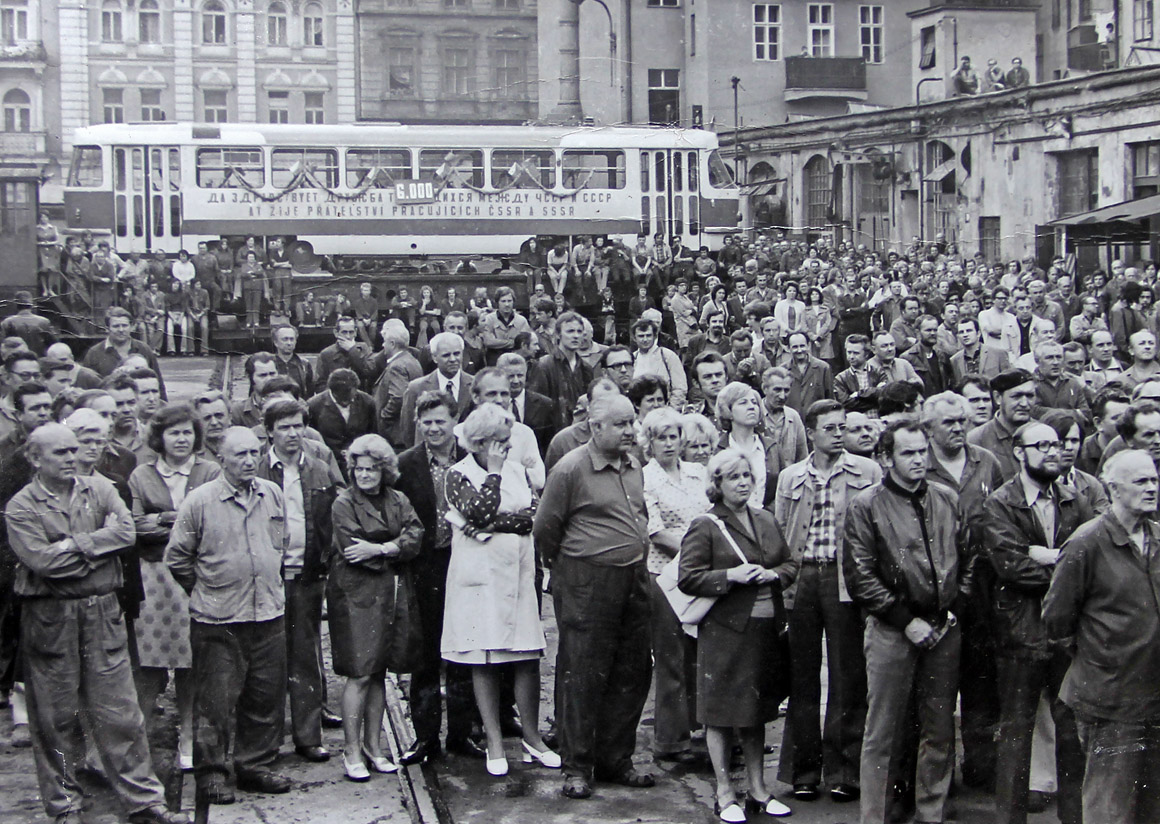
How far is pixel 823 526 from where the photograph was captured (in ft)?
21.7

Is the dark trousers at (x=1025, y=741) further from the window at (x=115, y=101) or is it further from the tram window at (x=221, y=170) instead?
the window at (x=115, y=101)

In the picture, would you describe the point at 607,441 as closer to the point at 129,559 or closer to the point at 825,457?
the point at 825,457

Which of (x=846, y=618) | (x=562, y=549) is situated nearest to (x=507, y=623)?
(x=562, y=549)

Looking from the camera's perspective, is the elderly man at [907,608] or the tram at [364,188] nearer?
the elderly man at [907,608]

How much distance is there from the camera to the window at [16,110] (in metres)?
49.1

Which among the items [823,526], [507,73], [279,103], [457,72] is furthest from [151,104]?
[823,526]

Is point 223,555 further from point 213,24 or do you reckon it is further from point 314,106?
point 213,24

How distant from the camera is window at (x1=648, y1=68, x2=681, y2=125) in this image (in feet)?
152

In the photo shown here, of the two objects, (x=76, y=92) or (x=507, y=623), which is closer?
(x=507, y=623)

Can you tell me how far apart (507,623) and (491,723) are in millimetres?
512

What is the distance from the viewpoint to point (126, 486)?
A: 6.81 metres

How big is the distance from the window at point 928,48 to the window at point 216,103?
24.7m

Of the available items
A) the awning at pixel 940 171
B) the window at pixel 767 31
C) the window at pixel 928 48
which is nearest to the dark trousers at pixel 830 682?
the awning at pixel 940 171

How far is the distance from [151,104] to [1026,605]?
4834cm
